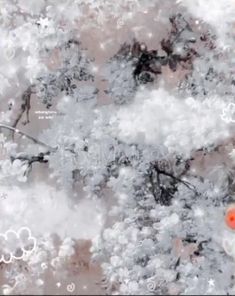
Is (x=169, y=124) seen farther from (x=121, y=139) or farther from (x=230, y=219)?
(x=230, y=219)

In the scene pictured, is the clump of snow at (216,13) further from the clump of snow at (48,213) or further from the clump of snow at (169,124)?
the clump of snow at (48,213)

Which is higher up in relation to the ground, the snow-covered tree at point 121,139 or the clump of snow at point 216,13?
the clump of snow at point 216,13

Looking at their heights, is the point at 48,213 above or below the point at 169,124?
below

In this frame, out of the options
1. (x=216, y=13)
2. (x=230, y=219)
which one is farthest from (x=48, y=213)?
(x=216, y=13)

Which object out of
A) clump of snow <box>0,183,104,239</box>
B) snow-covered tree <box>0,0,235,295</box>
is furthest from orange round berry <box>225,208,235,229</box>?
clump of snow <box>0,183,104,239</box>

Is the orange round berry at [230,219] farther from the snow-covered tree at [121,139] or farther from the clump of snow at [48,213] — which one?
the clump of snow at [48,213]

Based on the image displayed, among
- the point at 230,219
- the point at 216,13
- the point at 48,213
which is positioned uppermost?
the point at 216,13

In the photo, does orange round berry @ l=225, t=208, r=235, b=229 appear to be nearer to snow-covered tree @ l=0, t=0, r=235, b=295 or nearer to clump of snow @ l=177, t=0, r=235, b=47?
snow-covered tree @ l=0, t=0, r=235, b=295

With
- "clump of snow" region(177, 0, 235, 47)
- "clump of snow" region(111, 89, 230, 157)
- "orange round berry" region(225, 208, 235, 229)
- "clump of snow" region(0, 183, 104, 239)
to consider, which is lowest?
"clump of snow" region(0, 183, 104, 239)

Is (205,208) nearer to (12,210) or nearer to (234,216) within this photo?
(234,216)

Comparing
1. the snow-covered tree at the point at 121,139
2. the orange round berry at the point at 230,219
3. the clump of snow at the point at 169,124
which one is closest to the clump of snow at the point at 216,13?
the snow-covered tree at the point at 121,139

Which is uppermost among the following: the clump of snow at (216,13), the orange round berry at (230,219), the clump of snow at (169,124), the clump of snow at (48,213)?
the clump of snow at (216,13)

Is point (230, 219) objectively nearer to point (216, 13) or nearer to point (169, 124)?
point (169, 124)
